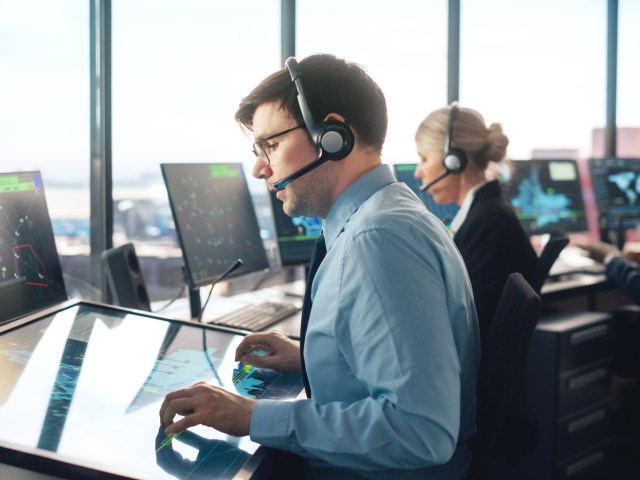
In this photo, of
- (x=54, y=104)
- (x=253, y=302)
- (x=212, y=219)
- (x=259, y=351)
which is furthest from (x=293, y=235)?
(x=259, y=351)

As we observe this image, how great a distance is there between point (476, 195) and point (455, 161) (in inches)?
6.4

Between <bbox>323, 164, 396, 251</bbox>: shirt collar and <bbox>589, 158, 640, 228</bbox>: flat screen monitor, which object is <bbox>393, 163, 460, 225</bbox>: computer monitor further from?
<bbox>323, 164, 396, 251</bbox>: shirt collar

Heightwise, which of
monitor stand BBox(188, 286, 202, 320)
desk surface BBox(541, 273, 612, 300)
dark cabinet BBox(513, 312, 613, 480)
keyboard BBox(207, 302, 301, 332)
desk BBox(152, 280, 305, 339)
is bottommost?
dark cabinet BBox(513, 312, 613, 480)

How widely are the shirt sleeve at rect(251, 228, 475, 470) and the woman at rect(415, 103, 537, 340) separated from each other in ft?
3.31

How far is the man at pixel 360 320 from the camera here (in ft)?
3.14

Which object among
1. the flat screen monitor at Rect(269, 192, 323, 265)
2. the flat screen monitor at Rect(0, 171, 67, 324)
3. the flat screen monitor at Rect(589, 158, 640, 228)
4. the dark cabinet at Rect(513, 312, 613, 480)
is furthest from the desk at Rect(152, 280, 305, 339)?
the flat screen monitor at Rect(589, 158, 640, 228)

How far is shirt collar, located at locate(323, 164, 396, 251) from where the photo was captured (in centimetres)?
124

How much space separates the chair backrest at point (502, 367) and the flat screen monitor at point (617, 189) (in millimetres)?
3146

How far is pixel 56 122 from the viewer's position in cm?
218

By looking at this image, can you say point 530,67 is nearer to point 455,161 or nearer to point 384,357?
point 455,161

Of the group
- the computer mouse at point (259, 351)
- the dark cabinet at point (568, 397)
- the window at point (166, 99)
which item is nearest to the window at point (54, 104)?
the window at point (166, 99)

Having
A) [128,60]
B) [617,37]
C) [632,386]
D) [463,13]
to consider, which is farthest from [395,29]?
[632,386]

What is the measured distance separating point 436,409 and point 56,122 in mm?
1737

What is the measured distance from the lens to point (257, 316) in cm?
203
